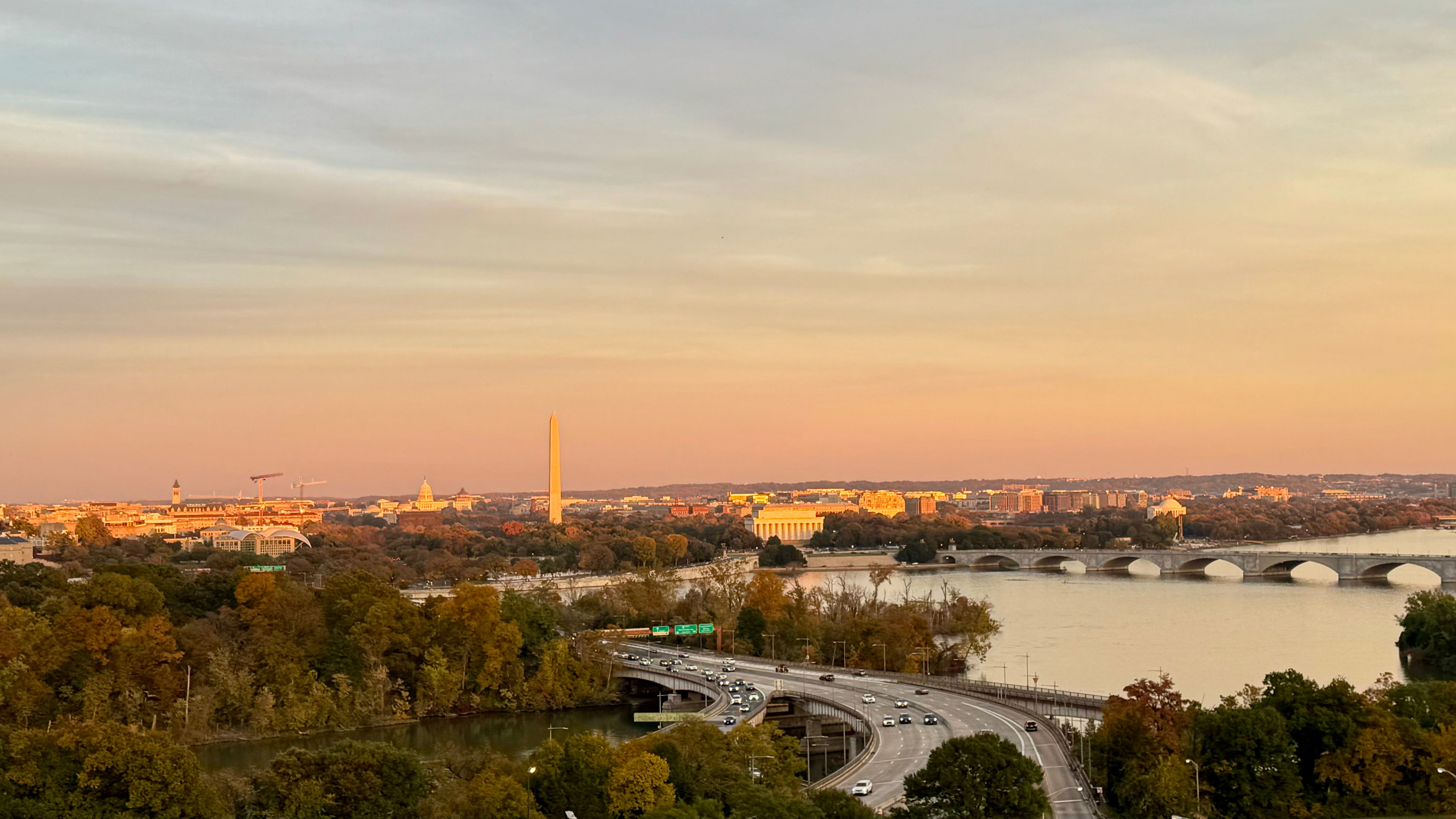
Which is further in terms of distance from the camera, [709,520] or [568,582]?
[709,520]

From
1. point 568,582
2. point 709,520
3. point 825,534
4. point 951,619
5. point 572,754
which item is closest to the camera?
point 572,754

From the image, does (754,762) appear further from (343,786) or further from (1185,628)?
(1185,628)

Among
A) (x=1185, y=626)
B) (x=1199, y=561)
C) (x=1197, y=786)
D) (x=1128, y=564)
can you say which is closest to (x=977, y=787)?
(x=1197, y=786)

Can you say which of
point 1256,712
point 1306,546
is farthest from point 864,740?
point 1306,546

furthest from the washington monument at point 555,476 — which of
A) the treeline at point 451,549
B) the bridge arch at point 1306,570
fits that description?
the bridge arch at point 1306,570

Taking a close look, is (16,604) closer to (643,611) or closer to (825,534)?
(643,611)

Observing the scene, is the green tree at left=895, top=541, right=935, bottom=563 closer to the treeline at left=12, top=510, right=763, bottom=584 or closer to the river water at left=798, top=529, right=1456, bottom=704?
the river water at left=798, top=529, right=1456, bottom=704

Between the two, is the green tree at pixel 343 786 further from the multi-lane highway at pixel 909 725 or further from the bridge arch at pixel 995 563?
the bridge arch at pixel 995 563

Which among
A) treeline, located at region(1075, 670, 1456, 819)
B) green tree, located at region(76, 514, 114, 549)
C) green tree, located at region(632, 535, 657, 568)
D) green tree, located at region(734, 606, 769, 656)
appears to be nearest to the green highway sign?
green tree, located at region(734, 606, 769, 656)
